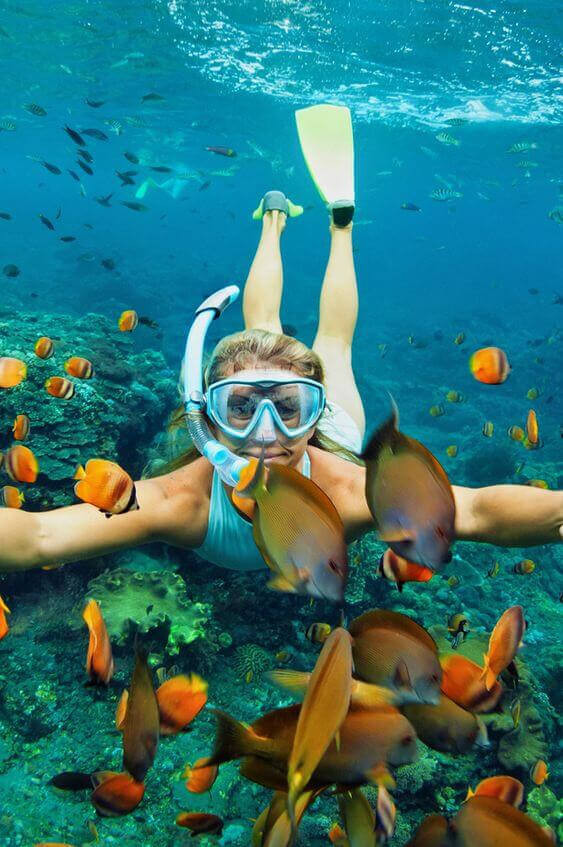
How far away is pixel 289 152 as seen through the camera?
46500 mm

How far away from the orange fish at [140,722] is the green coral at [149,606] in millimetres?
3607

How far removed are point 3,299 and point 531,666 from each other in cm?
2379

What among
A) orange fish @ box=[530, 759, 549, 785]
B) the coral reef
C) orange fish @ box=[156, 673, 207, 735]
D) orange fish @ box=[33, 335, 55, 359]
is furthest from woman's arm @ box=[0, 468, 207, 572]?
orange fish @ box=[33, 335, 55, 359]

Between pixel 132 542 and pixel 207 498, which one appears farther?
pixel 207 498

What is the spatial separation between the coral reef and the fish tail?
5.92 metres

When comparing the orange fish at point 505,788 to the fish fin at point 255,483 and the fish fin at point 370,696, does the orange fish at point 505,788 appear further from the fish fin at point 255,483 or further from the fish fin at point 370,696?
the fish fin at point 255,483

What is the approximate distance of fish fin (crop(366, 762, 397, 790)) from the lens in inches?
50.1

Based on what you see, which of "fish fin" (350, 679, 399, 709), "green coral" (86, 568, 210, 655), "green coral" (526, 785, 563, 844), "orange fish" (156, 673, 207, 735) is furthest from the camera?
"green coral" (86, 568, 210, 655)

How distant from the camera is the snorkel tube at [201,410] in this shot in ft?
9.90

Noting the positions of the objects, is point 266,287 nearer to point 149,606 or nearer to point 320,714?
point 149,606

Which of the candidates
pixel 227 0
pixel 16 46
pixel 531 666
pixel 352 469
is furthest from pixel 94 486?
pixel 16 46

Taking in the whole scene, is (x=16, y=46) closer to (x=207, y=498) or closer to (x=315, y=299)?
(x=315, y=299)

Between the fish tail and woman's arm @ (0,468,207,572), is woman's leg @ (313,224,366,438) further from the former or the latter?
the fish tail

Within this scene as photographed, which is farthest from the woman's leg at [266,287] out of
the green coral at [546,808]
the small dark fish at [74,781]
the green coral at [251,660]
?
the green coral at [546,808]
